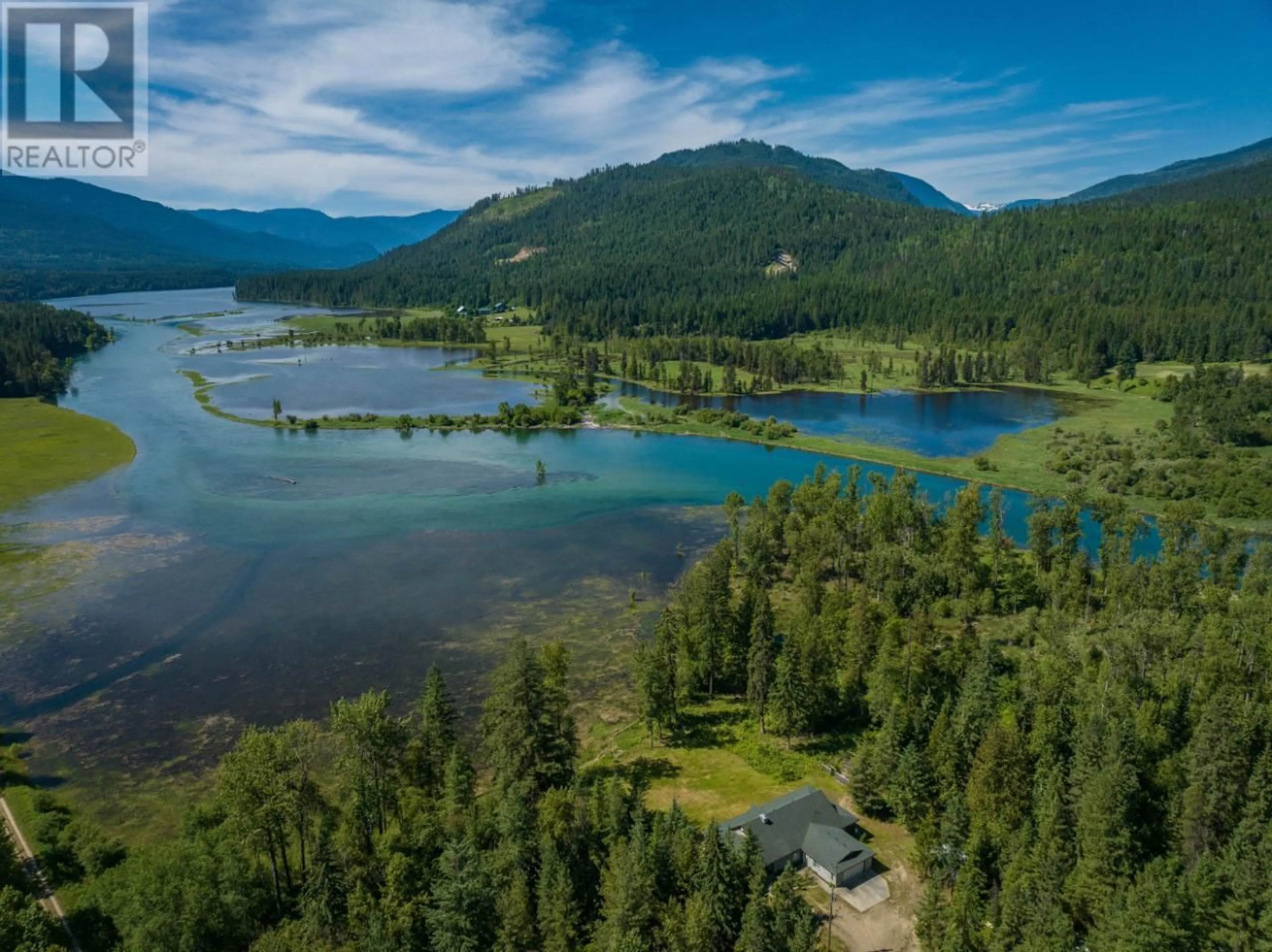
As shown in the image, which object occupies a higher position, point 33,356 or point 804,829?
point 33,356

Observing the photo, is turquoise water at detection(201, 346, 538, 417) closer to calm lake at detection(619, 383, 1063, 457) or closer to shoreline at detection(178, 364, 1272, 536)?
shoreline at detection(178, 364, 1272, 536)

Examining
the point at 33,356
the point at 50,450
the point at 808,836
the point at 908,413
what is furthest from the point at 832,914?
the point at 33,356

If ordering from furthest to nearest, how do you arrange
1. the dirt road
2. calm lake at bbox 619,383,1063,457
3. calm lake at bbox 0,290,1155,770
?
1. calm lake at bbox 619,383,1063,457
2. calm lake at bbox 0,290,1155,770
3. the dirt road

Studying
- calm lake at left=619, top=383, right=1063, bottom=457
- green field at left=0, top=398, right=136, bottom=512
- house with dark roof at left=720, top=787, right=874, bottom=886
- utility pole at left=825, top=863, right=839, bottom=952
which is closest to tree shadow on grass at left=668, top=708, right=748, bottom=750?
house with dark roof at left=720, top=787, right=874, bottom=886

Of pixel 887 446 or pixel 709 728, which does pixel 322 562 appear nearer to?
pixel 709 728

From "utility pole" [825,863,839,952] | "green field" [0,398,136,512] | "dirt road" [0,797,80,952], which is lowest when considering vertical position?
"dirt road" [0,797,80,952]

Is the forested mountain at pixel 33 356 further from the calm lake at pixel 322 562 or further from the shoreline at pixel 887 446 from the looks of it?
the calm lake at pixel 322 562

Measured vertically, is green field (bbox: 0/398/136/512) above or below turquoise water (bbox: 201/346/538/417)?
below
